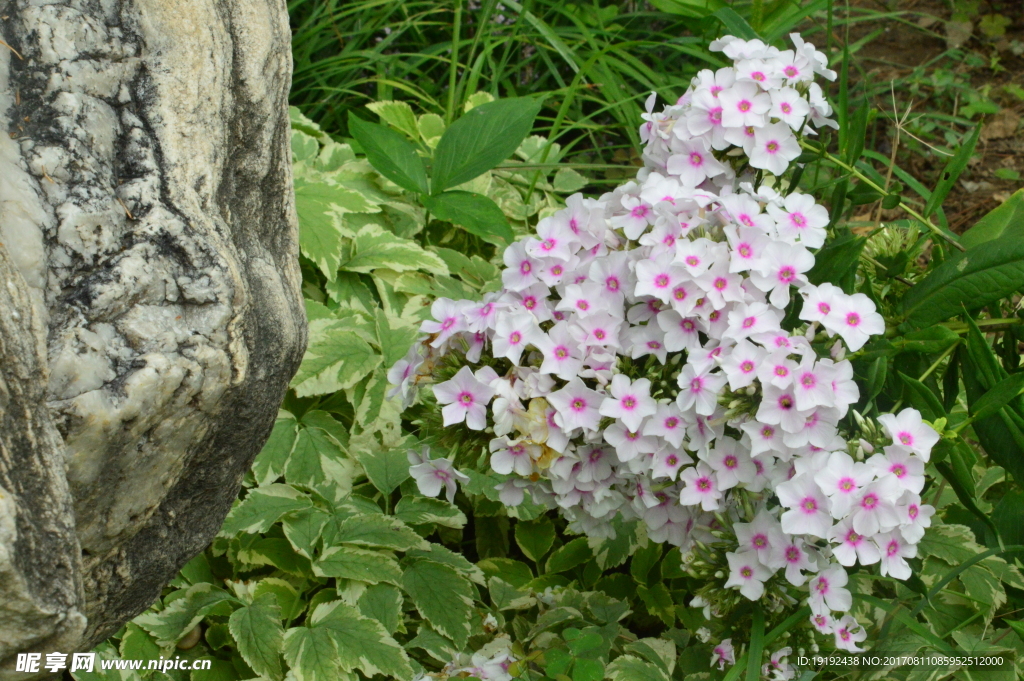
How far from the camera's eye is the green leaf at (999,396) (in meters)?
1.24

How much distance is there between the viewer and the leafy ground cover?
1417 millimetres

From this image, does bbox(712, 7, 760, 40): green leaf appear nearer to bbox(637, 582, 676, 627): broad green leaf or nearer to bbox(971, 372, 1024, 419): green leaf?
bbox(971, 372, 1024, 419): green leaf

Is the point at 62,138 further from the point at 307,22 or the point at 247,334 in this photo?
the point at 307,22

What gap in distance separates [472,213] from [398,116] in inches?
30.0

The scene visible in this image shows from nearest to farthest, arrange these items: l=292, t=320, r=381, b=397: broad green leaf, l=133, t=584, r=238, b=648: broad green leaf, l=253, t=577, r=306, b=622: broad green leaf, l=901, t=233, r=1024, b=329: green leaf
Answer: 1. l=901, t=233, r=1024, b=329: green leaf
2. l=133, t=584, r=238, b=648: broad green leaf
3. l=253, t=577, r=306, b=622: broad green leaf
4. l=292, t=320, r=381, b=397: broad green leaf

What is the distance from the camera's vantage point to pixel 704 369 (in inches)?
47.4

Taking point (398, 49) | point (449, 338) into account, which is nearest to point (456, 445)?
point (449, 338)

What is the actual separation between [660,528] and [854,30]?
3.38m

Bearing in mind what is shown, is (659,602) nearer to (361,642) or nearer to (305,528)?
(361,642)

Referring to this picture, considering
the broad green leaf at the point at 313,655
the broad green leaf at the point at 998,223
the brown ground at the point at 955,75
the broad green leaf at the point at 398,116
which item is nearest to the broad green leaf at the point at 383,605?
the broad green leaf at the point at 313,655

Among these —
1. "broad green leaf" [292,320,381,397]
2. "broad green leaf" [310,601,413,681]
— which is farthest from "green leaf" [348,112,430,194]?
"broad green leaf" [310,601,413,681]

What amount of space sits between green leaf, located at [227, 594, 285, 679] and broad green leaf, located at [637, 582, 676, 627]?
775 millimetres

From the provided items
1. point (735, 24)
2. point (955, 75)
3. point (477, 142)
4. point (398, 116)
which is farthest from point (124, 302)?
point (955, 75)

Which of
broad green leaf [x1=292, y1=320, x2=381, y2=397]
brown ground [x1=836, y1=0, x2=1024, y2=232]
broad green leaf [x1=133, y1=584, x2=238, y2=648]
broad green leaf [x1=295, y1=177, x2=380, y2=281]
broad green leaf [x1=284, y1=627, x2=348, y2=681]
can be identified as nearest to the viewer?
broad green leaf [x1=284, y1=627, x2=348, y2=681]
